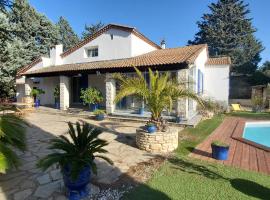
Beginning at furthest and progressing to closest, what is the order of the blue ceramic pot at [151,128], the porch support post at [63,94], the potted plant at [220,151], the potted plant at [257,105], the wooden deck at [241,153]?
the potted plant at [257,105]
the porch support post at [63,94]
the blue ceramic pot at [151,128]
the potted plant at [220,151]
the wooden deck at [241,153]

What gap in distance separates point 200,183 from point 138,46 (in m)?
15.8

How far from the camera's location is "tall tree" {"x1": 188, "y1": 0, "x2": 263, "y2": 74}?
141 ft

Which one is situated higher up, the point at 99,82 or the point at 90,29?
the point at 90,29

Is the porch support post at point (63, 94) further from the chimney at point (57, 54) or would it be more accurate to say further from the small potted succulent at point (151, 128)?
the small potted succulent at point (151, 128)

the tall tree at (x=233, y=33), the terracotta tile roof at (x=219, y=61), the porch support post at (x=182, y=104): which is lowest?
the porch support post at (x=182, y=104)

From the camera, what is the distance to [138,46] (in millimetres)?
19797

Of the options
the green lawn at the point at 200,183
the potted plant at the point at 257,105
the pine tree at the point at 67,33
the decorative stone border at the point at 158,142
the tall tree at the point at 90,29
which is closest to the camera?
the green lawn at the point at 200,183

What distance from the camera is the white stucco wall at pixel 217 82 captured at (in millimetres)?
20094

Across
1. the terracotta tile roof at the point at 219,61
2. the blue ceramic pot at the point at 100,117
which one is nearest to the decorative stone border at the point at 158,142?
the blue ceramic pot at the point at 100,117

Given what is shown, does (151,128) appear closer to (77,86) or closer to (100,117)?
(100,117)

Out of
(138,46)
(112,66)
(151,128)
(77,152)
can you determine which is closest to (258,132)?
(151,128)

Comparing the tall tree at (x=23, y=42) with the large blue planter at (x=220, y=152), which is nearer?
the large blue planter at (x=220, y=152)

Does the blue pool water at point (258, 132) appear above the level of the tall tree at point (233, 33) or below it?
below

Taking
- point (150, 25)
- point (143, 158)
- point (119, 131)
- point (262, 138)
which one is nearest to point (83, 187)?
point (143, 158)
